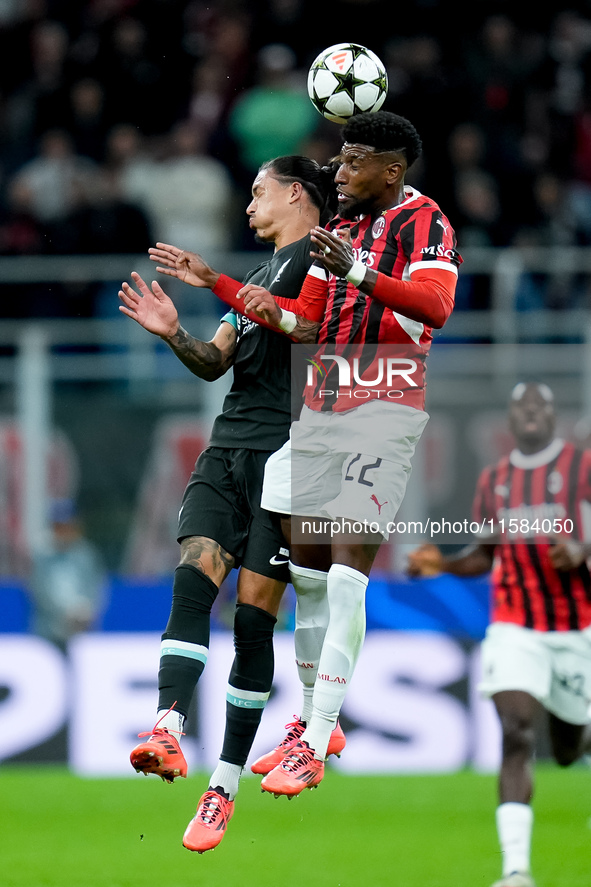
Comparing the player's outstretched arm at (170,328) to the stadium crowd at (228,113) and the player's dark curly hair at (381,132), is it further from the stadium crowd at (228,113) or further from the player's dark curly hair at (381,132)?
the stadium crowd at (228,113)

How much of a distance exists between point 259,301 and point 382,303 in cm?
46

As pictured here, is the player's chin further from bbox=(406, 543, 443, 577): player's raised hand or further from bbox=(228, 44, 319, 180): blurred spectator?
bbox=(228, 44, 319, 180): blurred spectator

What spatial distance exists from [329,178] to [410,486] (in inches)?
229

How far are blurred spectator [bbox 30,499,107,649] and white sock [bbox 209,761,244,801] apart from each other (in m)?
6.31

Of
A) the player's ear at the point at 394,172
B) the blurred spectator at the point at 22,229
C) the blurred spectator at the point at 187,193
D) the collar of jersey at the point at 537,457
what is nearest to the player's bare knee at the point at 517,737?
the collar of jersey at the point at 537,457

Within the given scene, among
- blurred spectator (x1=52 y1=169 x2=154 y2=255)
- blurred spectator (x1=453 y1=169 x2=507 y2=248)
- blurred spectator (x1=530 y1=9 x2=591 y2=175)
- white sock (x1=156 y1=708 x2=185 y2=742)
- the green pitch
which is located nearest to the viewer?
white sock (x1=156 y1=708 x2=185 y2=742)

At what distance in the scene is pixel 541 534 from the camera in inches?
325

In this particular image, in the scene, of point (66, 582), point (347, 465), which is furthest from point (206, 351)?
point (66, 582)

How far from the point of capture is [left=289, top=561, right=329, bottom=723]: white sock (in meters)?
5.95

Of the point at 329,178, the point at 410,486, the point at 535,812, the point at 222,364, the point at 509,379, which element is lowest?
the point at 535,812

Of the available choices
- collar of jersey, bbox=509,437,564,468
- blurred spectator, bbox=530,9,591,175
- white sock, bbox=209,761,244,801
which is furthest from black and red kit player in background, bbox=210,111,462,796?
blurred spectator, bbox=530,9,591,175

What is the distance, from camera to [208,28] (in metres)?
13.6

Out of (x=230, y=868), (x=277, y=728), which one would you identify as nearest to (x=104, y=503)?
(x=277, y=728)

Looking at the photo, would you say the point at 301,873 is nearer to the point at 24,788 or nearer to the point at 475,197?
the point at 24,788
